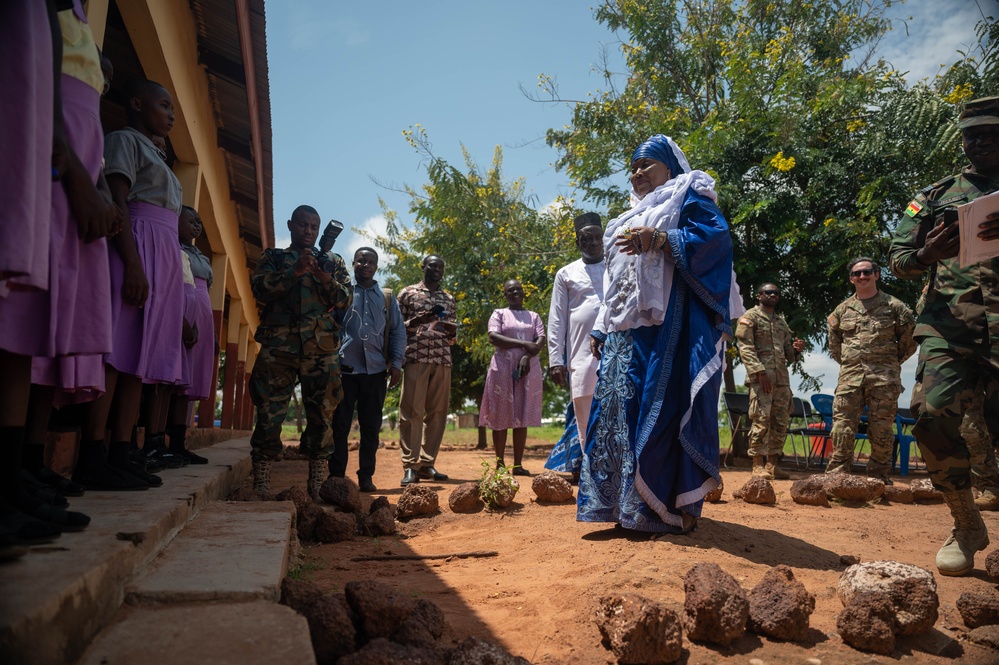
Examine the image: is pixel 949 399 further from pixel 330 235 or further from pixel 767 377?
pixel 767 377

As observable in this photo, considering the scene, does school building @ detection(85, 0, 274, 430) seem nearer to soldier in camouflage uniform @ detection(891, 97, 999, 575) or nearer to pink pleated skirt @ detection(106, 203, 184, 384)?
pink pleated skirt @ detection(106, 203, 184, 384)

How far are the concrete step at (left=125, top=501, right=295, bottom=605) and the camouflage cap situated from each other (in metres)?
3.64

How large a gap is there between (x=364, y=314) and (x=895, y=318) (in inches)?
201

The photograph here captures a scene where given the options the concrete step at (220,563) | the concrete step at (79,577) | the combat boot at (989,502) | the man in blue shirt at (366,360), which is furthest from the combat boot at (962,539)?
the man in blue shirt at (366,360)

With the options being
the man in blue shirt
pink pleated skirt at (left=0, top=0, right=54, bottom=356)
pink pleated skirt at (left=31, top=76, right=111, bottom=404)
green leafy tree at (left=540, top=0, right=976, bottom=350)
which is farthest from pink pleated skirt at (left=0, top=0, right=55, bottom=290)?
green leafy tree at (left=540, top=0, right=976, bottom=350)

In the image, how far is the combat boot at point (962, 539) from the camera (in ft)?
10.8

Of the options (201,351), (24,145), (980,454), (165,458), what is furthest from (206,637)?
(980,454)

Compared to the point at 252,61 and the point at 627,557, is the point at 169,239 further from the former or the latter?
the point at 252,61

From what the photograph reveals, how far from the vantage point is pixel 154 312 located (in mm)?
3234

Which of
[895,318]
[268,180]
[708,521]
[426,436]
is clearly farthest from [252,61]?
[895,318]

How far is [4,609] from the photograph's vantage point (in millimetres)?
1259

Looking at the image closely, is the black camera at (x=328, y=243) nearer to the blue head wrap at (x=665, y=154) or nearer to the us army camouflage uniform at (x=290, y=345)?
the us army camouflage uniform at (x=290, y=345)

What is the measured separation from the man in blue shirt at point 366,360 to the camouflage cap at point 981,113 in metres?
4.24

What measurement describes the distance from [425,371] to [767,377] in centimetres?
359
